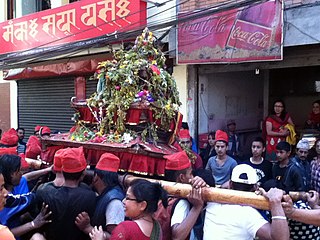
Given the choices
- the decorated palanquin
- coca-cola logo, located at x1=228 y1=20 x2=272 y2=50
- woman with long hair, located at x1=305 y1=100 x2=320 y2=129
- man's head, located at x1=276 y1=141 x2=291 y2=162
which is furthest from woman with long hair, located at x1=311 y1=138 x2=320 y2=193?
woman with long hair, located at x1=305 y1=100 x2=320 y2=129

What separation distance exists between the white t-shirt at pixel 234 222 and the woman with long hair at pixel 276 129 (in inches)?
155

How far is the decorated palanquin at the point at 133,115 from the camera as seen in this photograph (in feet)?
13.1

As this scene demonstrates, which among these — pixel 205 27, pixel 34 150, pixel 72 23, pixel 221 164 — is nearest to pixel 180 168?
pixel 221 164

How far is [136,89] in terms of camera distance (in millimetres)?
4352

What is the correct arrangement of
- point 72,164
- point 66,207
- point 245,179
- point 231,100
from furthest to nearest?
point 231,100 → point 72,164 → point 66,207 → point 245,179

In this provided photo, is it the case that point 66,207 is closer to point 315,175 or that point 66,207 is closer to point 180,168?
point 180,168

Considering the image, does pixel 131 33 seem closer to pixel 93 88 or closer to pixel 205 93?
pixel 205 93

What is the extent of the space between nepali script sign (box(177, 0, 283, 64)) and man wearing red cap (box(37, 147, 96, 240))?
12.9 ft

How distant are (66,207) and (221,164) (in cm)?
280

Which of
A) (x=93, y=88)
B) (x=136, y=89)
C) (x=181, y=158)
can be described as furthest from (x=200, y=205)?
(x=93, y=88)

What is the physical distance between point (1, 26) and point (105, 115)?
7.52 m

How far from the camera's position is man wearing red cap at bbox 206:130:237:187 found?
5.24 meters

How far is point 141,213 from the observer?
2447 millimetres

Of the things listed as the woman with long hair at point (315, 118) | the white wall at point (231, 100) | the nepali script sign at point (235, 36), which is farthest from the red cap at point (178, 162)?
the woman with long hair at point (315, 118)
